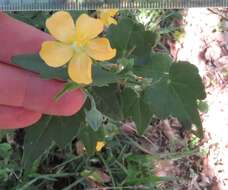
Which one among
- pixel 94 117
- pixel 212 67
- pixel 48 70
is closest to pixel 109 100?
pixel 94 117

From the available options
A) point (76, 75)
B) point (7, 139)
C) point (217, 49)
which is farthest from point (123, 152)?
point (76, 75)

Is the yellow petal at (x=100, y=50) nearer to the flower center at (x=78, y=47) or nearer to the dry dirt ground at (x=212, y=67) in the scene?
the flower center at (x=78, y=47)

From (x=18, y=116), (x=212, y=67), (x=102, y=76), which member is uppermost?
(x=102, y=76)

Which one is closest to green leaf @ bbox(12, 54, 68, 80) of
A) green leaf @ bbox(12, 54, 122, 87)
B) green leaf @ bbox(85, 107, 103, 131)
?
green leaf @ bbox(12, 54, 122, 87)

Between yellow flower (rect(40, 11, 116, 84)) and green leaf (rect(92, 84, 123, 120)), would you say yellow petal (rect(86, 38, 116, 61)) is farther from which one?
green leaf (rect(92, 84, 123, 120))

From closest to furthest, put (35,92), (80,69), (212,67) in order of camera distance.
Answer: (80,69) < (35,92) < (212,67)

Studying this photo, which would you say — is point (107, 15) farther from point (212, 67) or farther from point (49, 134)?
point (212, 67)

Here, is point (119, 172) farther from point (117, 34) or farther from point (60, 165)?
point (117, 34)
